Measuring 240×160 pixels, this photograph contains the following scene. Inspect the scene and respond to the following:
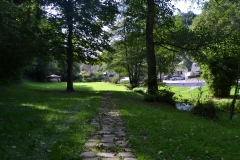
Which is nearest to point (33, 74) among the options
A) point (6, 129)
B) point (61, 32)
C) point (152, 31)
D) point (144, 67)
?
point (144, 67)

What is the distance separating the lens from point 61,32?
17594mm

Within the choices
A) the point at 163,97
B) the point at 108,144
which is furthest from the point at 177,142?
the point at 163,97

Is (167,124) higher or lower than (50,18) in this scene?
lower

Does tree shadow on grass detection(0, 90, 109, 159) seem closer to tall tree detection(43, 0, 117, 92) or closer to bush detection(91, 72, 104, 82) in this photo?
tall tree detection(43, 0, 117, 92)

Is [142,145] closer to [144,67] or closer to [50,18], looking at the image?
[50,18]

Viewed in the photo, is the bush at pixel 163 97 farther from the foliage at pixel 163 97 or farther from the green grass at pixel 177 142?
the green grass at pixel 177 142

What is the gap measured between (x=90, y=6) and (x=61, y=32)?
10.1ft

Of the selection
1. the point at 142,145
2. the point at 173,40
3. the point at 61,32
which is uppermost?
the point at 61,32

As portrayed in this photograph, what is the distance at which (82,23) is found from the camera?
56.0 ft

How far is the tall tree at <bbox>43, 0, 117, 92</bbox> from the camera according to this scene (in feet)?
55.4

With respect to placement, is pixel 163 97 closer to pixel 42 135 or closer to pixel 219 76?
pixel 219 76

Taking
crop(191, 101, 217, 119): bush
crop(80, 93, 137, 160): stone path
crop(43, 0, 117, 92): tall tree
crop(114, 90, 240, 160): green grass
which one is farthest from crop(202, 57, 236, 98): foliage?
crop(80, 93, 137, 160): stone path

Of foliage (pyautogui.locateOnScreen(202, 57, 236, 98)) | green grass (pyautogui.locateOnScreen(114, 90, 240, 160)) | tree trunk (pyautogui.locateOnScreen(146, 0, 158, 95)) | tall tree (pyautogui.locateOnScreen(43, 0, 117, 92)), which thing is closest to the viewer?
green grass (pyautogui.locateOnScreen(114, 90, 240, 160))

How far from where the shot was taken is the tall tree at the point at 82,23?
16891mm
